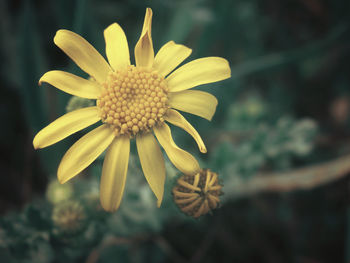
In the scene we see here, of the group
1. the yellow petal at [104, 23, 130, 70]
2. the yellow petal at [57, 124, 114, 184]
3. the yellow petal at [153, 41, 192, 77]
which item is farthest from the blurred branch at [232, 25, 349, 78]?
the yellow petal at [57, 124, 114, 184]

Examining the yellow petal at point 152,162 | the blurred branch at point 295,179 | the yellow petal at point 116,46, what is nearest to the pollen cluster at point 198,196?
the yellow petal at point 152,162

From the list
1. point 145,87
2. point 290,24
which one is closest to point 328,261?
point 145,87

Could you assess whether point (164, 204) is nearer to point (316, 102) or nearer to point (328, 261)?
point (328, 261)

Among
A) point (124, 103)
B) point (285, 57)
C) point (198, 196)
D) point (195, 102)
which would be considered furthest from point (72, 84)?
point (285, 57)

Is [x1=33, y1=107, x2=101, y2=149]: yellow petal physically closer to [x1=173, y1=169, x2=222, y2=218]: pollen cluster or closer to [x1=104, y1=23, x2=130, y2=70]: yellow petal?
[x1=104, y1=23, x2=130, y2=70]: yellow petal

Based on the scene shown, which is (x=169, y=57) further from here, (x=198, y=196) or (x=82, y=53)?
(x=198, y=196)
